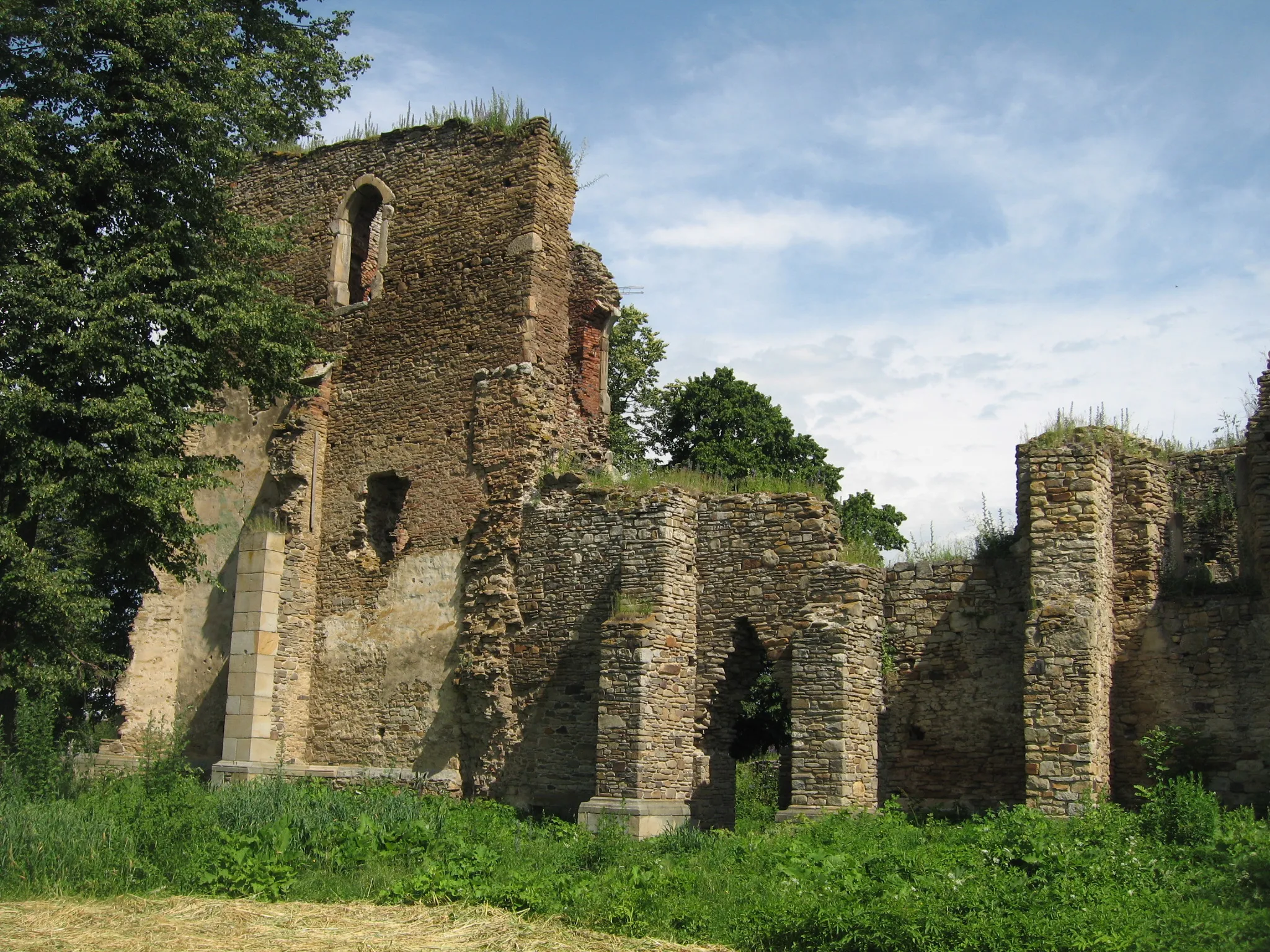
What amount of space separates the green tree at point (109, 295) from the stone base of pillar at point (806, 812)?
24.2ft

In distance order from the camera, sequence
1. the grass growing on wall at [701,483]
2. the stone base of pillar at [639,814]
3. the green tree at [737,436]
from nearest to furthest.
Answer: the stone base of pillar at [639,814]
the grass growing on wall at [701,483]
the green tree at [737,436]

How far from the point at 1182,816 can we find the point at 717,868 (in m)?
3.90

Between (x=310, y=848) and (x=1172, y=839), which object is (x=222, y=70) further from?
(x=1172, y=839)

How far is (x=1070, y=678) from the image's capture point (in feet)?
40.3

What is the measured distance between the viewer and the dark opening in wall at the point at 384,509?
17.3 metres

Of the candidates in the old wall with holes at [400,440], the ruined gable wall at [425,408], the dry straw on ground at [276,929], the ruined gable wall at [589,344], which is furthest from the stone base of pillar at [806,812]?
the ruined gable wall at [589,344]

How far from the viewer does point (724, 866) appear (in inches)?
415

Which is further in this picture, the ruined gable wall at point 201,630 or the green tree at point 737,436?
the green tree at point 737,436

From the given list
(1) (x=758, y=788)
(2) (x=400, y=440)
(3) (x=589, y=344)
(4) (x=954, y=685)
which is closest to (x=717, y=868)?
(4) (x=954, y=685)

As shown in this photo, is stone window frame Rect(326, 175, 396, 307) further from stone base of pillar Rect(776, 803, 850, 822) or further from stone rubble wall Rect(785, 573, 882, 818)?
stone base of pillar Rect(776, 803, 850, 822)

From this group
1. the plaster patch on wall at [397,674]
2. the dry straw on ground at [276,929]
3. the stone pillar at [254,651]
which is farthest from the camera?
the stone pillar at [254,651]

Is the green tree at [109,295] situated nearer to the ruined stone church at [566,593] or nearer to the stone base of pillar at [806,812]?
the ruined stone church at [566,593]

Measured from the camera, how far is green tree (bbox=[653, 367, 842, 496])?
1018 inches

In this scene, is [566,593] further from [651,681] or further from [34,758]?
[34,758]
